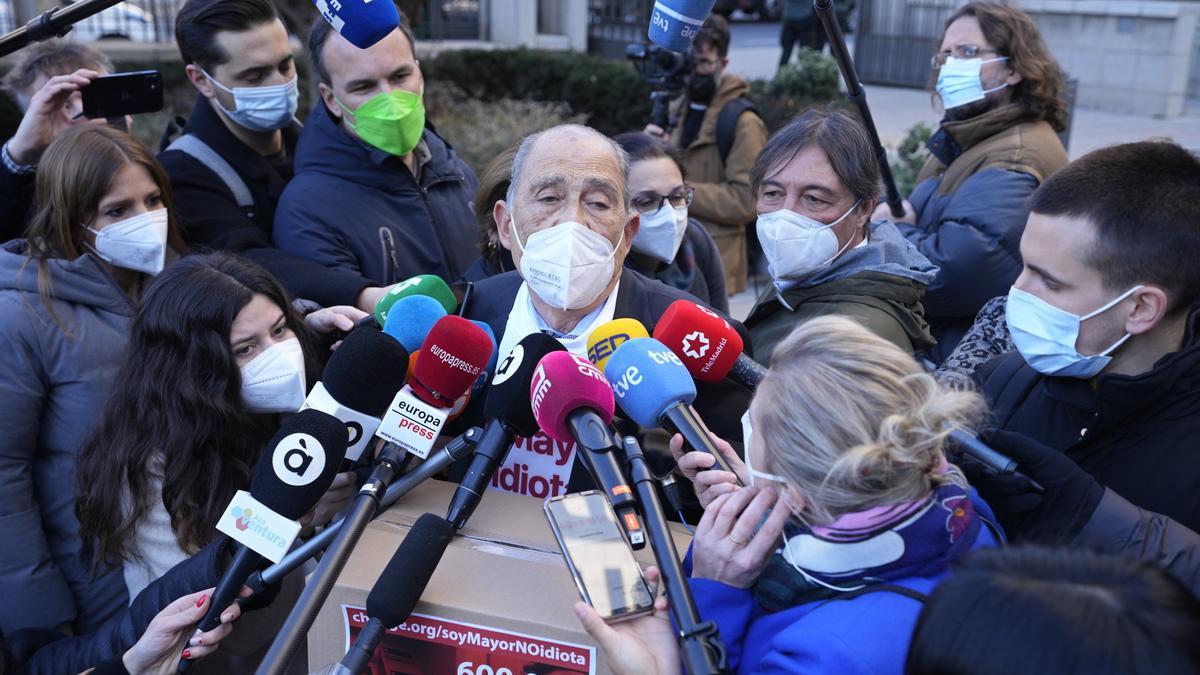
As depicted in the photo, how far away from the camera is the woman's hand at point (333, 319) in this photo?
2609 millimetres

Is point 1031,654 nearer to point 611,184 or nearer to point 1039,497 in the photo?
point 1039,497

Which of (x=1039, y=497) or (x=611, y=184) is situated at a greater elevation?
(x=611, y=184)

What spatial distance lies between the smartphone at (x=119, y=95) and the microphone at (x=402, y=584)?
261 cm

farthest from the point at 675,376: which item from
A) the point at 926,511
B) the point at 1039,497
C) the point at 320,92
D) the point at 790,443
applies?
the point at 320,92

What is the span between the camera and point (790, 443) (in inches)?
60.0

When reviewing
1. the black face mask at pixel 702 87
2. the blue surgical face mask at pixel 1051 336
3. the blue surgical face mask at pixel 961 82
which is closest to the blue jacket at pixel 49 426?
the blue surgical face mask at pixel 1051 336

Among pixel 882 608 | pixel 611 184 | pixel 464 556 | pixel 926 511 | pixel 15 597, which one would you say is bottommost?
pixel 15 597

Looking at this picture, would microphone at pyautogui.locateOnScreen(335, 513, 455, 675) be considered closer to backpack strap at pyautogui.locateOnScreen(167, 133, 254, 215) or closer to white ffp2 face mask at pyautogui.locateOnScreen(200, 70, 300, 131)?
backpack strap at pyautogui.locateOnScreen(167, 133, 254, 215)

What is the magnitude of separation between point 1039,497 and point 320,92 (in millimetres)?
2671

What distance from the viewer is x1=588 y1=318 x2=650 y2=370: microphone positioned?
6.45 feet

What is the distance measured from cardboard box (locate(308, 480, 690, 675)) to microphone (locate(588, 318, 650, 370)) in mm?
351

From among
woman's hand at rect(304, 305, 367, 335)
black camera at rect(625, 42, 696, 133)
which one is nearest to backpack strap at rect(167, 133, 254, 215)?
woman's hand at rect(304, 305, 367, 335)

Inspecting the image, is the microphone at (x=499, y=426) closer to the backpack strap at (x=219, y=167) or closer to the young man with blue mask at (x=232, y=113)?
the young man with blue mask at (x=232, y=113)

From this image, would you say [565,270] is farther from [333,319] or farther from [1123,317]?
[1123,317]
